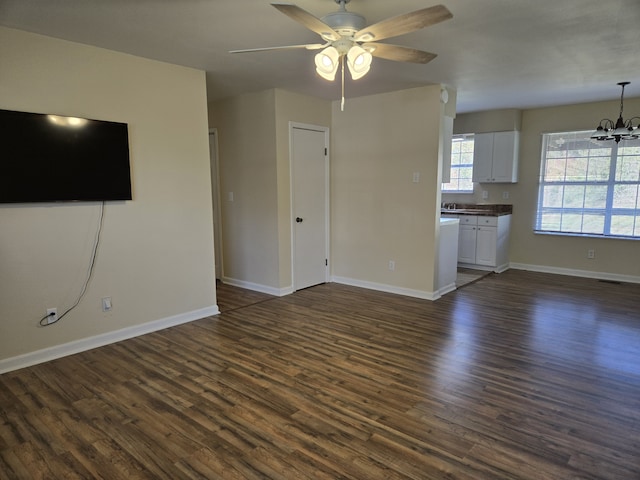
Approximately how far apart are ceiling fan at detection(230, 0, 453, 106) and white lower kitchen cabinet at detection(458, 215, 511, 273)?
4224mm

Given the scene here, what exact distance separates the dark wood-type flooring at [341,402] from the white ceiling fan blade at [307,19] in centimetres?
217

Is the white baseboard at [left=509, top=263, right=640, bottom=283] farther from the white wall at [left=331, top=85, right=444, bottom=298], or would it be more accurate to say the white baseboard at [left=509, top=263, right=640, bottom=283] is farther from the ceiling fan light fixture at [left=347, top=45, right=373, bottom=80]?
the ceiling fan light fixture at [left=347, top=45, right=373, bottom=80]

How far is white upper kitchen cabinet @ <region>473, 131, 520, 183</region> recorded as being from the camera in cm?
608

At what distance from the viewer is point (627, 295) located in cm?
483

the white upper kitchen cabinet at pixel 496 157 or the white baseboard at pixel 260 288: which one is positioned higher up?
the white upper kitchen cabinet at pixel 496 157

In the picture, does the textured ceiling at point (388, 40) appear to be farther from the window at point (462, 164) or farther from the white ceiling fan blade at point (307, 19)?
the window at point (462, 164)

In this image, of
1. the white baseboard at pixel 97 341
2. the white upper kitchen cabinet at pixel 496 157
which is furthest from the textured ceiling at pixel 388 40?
the white baseboard at pixel 97 341

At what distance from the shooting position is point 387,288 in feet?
16.6

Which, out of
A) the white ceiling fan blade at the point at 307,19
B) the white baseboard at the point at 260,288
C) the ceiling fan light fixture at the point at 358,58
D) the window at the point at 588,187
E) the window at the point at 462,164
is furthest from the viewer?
the window at the point at 462,164

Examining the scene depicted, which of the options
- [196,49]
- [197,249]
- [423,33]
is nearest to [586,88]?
[423,33]

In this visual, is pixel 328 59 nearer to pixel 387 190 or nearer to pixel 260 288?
pixel 387 190

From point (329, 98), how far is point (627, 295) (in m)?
4.51

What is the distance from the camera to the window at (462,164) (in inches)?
263

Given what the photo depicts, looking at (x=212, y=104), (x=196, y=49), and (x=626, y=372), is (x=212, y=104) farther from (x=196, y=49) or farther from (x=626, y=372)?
(x=626, y=372)
